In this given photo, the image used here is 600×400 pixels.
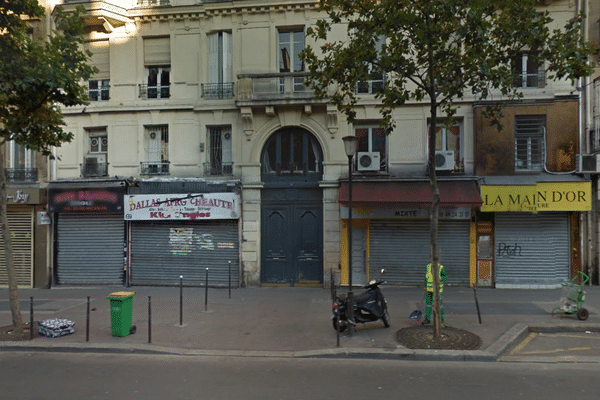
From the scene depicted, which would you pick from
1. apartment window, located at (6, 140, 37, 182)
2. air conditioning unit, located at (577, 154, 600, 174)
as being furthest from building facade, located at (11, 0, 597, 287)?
apartment window, located at (6, 140, 37, 182)

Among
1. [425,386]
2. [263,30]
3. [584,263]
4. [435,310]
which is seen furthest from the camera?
[263,30]

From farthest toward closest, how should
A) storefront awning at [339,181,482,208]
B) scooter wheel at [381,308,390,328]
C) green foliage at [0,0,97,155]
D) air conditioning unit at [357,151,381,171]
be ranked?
1. air conditioning unit at [357,151,381,171]
2. storefront awning at [339,181,482,208]
3. scooter wheel at [381,308,390,328]
4. green foliage at [0,0,97,155]

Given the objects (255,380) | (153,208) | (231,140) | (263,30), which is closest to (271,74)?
(263,30)

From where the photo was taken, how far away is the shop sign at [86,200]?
14.2 m

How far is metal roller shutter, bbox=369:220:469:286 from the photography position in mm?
13297

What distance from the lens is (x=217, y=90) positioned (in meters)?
14.3

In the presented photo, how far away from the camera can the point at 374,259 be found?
13641 mm

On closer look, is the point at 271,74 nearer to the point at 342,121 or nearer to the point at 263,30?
the point at 263,30

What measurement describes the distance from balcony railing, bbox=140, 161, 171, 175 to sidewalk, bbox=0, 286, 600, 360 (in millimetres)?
4254

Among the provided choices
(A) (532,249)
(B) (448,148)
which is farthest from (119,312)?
(A) (532,249)

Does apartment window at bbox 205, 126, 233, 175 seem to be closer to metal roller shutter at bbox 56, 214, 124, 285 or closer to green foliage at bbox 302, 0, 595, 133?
metal roller shutter at bbox 56, 214, 124, 285

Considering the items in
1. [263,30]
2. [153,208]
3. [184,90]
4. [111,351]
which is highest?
[263,30]

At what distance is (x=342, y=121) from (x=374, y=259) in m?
4.88

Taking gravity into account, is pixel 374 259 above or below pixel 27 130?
below
